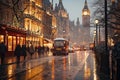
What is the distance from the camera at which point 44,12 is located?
113 meters

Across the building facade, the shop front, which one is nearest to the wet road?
the shop front

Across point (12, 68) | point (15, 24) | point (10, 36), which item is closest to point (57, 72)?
point (12, 68)

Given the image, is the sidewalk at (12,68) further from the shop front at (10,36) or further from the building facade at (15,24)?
the building facade at (15,24)

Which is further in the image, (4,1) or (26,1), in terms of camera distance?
(26,1)

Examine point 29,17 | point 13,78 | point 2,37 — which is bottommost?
point 13,78

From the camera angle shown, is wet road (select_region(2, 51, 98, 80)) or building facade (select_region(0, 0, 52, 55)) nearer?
wet road (select_region(2, 51, 98, 80))

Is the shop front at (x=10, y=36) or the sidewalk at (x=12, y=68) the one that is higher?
the shop front at (x=10, y=36)

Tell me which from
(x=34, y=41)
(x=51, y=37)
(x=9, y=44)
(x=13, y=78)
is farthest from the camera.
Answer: (x=51, y=37)

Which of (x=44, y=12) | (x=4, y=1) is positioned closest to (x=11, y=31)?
(x=4, y=1)

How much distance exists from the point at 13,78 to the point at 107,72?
Answer: 19.2 ft

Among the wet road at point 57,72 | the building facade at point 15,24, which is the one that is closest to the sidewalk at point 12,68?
the wet road at point 57,72

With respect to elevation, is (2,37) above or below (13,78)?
above

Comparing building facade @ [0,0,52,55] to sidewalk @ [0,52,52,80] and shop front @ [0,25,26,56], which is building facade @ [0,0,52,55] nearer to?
shop front @ [0,25,26,56]

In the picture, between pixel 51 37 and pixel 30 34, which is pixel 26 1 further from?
pixel 51 37
